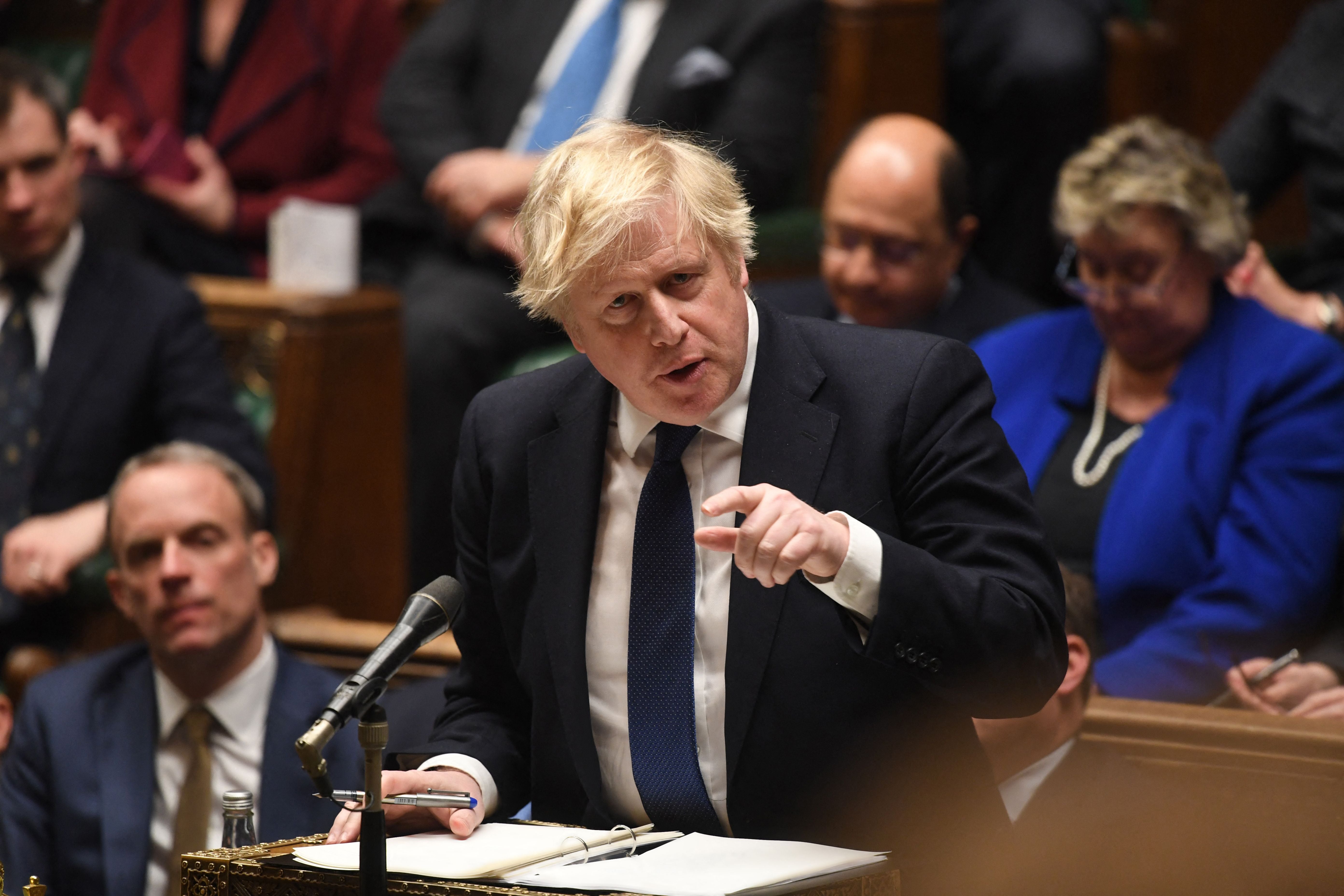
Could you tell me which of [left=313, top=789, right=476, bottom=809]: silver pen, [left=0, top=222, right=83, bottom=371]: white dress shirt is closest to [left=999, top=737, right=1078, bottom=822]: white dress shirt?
[left=313, top=789, right=476, bottom=809]: silver pen

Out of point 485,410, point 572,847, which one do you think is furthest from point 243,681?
point 572,847

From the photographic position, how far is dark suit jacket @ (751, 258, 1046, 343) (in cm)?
296

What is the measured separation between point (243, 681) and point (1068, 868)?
1.33 meters

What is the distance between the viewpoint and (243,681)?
251 centimetres

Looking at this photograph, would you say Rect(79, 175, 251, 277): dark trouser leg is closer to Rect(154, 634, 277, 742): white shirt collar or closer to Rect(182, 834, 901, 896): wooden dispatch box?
Rect(154, 634, 277, 742): white shirt collar

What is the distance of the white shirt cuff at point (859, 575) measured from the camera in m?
1.30

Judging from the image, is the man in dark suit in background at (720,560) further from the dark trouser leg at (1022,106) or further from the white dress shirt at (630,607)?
the dark trouser leg at (1022,106)

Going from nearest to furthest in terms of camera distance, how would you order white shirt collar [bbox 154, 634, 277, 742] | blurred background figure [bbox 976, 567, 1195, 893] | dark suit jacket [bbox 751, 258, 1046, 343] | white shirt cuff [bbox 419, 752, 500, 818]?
1. white shirt cuff [bbox 419, 752, 500, 818]
2. blurred background figure [bbox 976, 567, 1195, 893]
3. white shirt collar [bbox 154, 634, 277, 742]
4. dark suit jacket [bbox 751, 258, 1046, 343]

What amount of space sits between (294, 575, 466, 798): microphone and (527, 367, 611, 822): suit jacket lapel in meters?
0.20

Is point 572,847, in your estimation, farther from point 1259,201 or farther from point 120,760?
Answer: point 1259,201

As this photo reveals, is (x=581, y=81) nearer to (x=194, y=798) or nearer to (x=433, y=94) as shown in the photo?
(x=433, y=94)

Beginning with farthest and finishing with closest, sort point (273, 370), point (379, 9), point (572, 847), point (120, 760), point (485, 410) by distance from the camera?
point (379, 9) < point (273, 370) < point (120, 760) < point (485, 410) < point (572, 847)

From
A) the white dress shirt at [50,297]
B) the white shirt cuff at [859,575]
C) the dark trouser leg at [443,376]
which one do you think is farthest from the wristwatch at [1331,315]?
the white dress shirt at [50,297]

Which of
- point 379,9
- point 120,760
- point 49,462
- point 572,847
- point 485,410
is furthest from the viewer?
point 379,9
